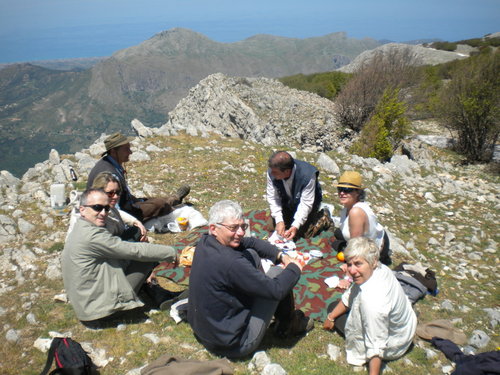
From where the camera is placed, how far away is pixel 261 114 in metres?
31.7

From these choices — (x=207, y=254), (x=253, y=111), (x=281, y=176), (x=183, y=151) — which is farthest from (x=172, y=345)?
(x=253, y=111)

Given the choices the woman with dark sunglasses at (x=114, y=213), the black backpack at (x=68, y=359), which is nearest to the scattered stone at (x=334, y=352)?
Answer: the black backpack at (x=68, y=359)

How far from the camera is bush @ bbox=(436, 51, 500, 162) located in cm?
1870

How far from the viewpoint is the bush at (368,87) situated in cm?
2567

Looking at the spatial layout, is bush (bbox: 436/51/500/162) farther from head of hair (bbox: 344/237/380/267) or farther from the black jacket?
the black jacket

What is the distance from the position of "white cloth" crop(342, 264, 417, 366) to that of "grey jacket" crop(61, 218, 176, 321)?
104 inches

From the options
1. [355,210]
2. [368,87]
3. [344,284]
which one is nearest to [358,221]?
[355,210]

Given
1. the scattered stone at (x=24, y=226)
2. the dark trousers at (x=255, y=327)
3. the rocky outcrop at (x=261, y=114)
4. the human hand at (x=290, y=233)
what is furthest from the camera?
the rocky outcrop at (x=261, y=114)

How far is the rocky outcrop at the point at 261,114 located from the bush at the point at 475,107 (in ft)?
23.5

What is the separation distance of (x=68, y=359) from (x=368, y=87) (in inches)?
1044

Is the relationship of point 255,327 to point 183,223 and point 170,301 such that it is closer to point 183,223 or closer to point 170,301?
point 170,301

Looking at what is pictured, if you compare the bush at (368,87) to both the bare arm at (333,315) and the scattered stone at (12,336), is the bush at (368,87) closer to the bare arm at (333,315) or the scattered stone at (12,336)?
the bare arm at (333,315)

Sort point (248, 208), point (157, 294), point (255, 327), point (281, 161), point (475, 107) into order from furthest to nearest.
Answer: point (475, 107)
point (248, 208)
point (281, 161)
point (157, 294)
point (255, 327)

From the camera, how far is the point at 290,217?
24.9ft
